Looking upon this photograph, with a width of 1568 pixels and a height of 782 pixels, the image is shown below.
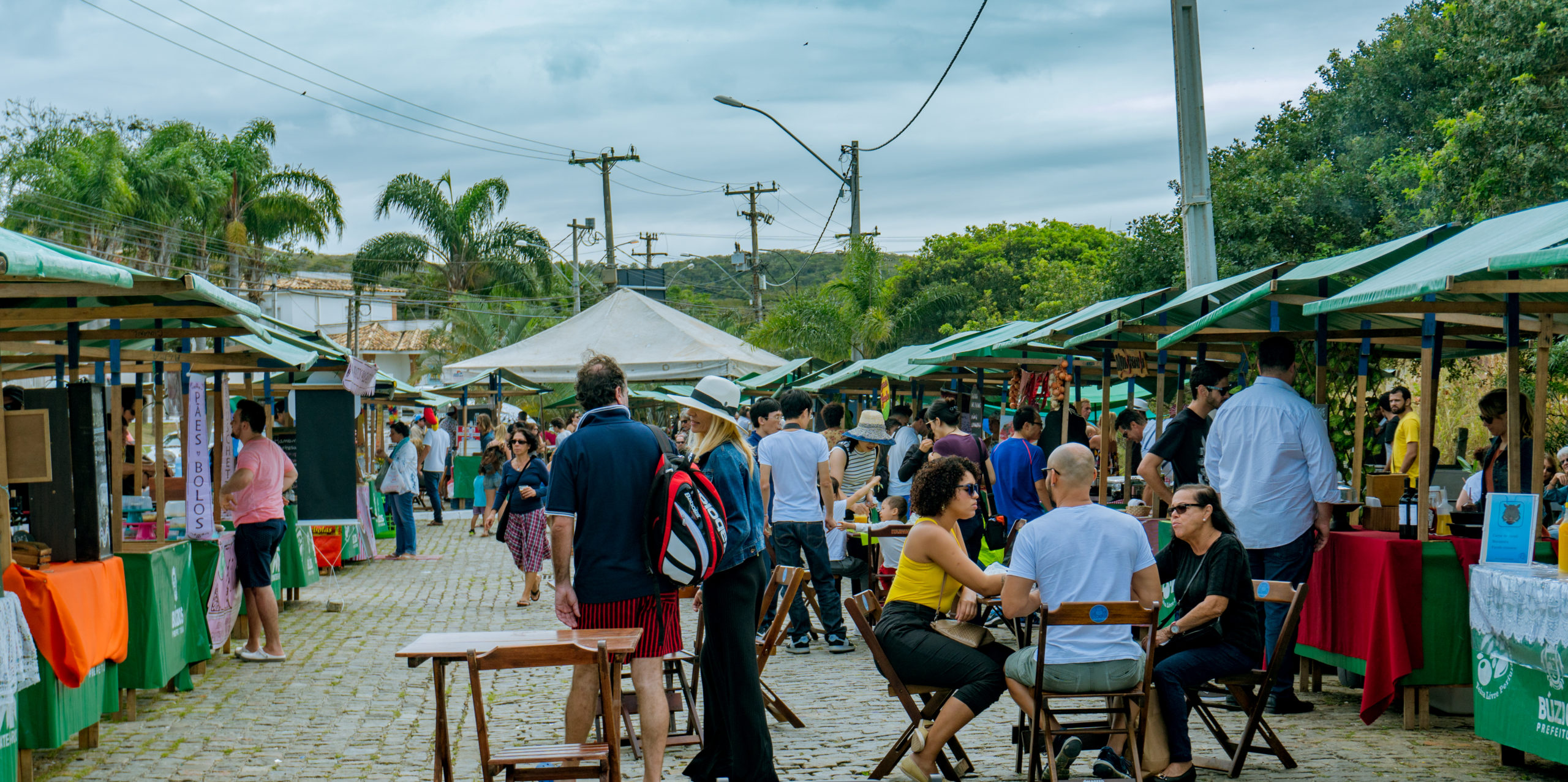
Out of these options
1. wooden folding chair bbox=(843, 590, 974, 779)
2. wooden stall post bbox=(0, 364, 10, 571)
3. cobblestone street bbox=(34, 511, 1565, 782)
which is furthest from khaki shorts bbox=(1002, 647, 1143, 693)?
wooden stall post bbox=(0, 364, 10, 571)

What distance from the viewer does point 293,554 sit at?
1208 centimetres

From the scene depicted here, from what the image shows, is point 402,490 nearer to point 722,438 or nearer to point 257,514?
point 257,514

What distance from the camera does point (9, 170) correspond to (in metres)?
34.7

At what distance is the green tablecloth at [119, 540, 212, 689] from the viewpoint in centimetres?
707

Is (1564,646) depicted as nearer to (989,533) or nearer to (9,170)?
(989,533)

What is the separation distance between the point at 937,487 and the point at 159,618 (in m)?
4.62

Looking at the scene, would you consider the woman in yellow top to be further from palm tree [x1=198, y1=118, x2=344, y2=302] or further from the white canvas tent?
palm tree [x1=198, y1=118, x2=344, y2=302]

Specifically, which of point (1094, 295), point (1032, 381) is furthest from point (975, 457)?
point (1094, 295)

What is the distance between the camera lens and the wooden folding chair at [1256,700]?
5.33 metres

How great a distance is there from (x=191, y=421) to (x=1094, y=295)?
1045 inches

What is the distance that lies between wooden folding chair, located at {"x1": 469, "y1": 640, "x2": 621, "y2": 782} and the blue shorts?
15.7ft

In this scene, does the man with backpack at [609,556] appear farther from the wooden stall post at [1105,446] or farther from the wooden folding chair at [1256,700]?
the wooden stall post at [1105,446]

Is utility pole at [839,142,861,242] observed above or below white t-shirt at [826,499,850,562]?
above

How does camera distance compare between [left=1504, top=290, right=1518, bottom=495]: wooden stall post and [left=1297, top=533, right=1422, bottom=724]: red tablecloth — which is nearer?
[left=1504, top=290, right=1518, bottom=495]: wooden stall post
